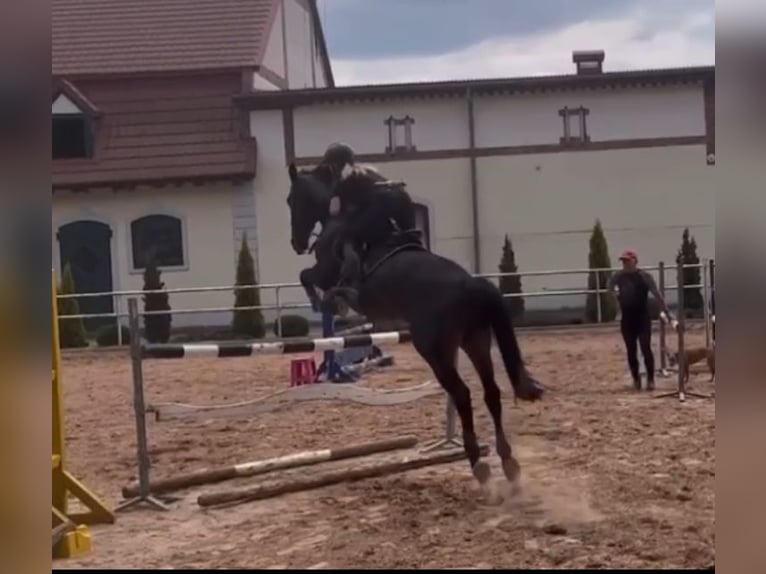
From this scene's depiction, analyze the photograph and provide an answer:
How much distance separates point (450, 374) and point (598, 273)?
0.47m

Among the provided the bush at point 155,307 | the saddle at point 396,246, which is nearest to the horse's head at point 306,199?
the saddle at point 396,246

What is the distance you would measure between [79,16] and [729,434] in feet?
5.55

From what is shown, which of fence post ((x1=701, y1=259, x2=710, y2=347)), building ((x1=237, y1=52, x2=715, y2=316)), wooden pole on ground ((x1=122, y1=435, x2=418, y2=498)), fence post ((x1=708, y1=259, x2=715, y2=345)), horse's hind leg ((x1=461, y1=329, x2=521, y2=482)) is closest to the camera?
fence post ((x1=708, y1=259, x2=715, y2=345))

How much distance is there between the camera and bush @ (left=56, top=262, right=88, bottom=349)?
249cm

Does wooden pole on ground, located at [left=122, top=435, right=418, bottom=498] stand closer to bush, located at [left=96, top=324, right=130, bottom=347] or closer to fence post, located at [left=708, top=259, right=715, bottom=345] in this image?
bush, located at [left=96, top=324, right=130, bottom=347]

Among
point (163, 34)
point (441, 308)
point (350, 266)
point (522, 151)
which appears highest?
point (163, 34)

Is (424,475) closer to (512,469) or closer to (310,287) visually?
(512,469)

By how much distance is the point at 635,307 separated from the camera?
2.61 m

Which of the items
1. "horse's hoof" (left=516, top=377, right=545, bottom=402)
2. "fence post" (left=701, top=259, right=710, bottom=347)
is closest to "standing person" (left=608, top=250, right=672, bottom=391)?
"fence post" (left=701, top=259, right=710, bottom=347)

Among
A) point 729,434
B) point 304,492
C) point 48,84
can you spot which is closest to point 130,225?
point 48,84

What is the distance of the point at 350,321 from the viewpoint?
9.30 feet

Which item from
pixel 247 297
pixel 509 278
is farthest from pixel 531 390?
pixel 247 297

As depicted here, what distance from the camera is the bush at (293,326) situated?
267cm

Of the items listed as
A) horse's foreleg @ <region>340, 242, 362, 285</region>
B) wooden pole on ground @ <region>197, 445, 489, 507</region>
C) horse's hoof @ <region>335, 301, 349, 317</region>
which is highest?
horse's foreleg @ <region>340, 242, 362, 285</region>
